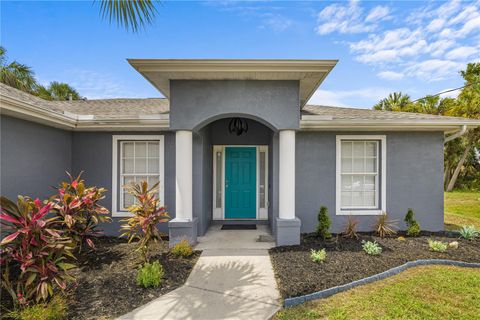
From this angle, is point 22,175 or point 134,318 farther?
point 22,175

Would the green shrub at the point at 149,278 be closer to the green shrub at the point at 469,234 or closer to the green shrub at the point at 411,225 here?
the green shrub at the point at 411,225

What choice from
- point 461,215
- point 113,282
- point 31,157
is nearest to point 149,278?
point 113,282

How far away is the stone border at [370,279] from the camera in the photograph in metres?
3.59

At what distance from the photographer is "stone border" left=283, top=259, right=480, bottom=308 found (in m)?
3.59

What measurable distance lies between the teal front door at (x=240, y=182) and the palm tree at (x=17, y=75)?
1220 centimetres

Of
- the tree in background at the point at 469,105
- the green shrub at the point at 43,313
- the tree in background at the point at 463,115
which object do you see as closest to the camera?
the green shrub at the point at 43,313

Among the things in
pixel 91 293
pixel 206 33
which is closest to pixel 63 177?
pixel 91 293

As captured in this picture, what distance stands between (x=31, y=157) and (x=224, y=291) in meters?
5.19

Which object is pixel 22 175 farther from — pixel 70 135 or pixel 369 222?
pixel 369 222

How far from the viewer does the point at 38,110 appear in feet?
16.4

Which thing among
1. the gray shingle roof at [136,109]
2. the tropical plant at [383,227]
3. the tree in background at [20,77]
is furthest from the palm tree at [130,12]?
the tree in background at [20,77]

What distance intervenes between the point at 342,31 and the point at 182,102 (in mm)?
5938

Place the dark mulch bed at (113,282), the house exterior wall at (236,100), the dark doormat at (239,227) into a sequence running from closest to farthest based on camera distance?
the dark mulch bed at (113,282)
the house exterior wall at (236,100)
the dark doormat at (239,227)

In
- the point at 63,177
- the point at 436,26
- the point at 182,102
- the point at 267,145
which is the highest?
the point at 436,26
